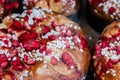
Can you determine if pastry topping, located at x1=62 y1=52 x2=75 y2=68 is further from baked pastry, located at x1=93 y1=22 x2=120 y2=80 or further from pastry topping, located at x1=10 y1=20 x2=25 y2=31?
pastry topping, located at x1=10 y1=20 x2=25 y2=31

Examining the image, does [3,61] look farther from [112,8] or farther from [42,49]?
[112,8]

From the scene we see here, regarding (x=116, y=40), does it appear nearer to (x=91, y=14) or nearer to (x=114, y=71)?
(x=114, y=71)

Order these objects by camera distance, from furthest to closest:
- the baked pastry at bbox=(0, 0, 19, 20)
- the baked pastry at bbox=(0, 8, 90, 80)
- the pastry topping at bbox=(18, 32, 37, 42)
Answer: the baked pastry at bbox=(0, 0, 19, 20), the pastry topping at bbox=(18, 32, 37, 42), the baked pastry at bbox=(0, 8, 90, 80)

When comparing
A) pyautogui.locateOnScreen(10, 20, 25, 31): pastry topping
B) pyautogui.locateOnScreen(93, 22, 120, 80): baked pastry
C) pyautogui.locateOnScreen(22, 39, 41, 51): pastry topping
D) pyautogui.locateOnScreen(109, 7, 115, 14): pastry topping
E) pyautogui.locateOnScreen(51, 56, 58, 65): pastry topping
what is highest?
pyautogui.locateOnScreen(10, 20, 25, 31): pastry topping

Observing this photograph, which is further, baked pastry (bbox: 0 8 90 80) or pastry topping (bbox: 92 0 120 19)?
pastry topping (bbox: 92 0 120 19)

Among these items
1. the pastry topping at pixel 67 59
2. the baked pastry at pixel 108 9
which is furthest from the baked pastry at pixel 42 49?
the baked pastry at pixel 108 9

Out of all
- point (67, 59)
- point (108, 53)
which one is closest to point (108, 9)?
point (108, 53)

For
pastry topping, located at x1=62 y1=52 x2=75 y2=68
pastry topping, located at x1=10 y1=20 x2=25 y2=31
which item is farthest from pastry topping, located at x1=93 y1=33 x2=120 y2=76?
pastry topping, located at x1=10 y1=20 x2=25 y2=31
